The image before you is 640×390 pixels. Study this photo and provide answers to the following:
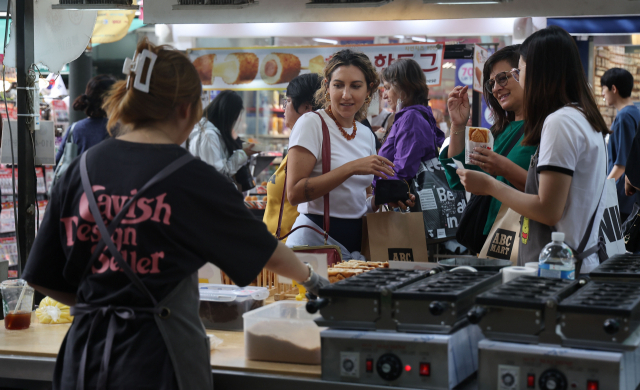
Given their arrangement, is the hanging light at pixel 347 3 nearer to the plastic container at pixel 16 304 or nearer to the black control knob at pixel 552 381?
the plastic container at pixel 16 304

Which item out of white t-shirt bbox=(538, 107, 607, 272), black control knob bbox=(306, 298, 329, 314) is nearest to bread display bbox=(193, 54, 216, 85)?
white t-shirt bbox=(538, 107, 607, 272)

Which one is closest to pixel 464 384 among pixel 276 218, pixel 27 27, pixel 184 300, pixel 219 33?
pixel 184 300

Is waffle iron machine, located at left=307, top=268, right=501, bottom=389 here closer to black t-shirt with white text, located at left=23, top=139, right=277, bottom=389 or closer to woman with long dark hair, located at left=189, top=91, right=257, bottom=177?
Result: black t-shirt with white text, located at left=23, top=139, right=277, bottom=389

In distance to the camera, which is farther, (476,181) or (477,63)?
(477,63)

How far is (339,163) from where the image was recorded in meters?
3.09

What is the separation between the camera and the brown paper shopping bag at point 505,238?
8.54 ft

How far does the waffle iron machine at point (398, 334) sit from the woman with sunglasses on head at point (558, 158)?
0.58 m

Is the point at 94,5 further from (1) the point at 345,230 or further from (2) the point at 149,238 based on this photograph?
(2) the point at 149,238

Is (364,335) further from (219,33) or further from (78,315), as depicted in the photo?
(219,33)

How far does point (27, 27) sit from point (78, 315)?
1.90 meters

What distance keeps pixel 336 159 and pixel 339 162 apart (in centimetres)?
2

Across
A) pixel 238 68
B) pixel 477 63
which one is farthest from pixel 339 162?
pixel 238 68

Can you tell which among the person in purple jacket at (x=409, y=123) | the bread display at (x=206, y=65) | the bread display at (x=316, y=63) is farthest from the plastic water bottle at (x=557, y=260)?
the bread display at (x=206, y=65)

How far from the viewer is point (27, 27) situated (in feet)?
9.89
